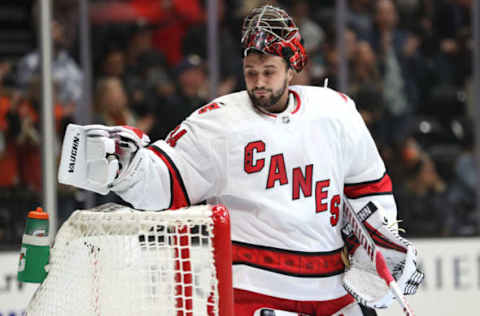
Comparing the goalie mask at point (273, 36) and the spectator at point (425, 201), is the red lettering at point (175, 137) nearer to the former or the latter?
the goalie mask at point (273, 36)

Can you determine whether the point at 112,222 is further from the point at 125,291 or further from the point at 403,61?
the point at 403,61

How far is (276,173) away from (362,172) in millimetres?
253

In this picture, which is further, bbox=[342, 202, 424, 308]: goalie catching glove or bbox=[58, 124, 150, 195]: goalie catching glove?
bbox=[342, 202, 424, 308]: goalie catching glove

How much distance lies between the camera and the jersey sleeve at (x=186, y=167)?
1.89 m

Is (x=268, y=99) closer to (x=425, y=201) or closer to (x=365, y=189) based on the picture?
(x=365, y=189)

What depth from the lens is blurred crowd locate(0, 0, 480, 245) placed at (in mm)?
3713

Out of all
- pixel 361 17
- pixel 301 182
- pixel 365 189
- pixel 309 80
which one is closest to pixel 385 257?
pixel 365 189

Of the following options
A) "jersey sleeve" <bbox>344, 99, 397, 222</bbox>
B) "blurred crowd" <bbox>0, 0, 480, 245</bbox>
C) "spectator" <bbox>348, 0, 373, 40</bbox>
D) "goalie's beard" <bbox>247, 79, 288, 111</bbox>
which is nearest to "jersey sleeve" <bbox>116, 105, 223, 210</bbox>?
"goalie's beard" <bbox>247, 79, 288, 111</bbox>

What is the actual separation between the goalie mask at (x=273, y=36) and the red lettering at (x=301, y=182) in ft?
0.88

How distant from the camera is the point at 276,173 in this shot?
1916mm

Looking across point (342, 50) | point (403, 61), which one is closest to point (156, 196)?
point (342, 50)

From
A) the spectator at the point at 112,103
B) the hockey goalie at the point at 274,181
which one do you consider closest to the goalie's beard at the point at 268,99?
the hockey goalie at the point at 274,181

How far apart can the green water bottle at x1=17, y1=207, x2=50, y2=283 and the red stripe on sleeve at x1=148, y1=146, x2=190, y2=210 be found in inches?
12.8

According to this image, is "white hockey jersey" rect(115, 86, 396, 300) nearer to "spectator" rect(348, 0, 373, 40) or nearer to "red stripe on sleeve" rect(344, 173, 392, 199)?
"red stripe on sleeve" rect(344, 173, 392, 199)
